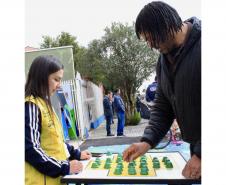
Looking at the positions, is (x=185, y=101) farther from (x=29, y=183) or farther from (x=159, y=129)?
(x=29, y=183)

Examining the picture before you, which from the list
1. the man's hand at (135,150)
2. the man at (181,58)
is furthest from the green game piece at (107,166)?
the man at (181,58)

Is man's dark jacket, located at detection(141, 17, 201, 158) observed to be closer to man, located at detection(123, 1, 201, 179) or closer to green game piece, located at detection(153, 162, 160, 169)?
man, located at detection(123, 1, 201, 179)

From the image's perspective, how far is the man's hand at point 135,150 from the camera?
4.81 feet

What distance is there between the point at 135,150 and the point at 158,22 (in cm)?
58

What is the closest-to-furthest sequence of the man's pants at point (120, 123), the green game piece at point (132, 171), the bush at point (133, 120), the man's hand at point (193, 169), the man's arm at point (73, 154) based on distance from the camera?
the man's hand at point (193, 169), the green game piece at point (132, 171), the man's arm at point (73, 154), the man's pants at point (120, 123), the bush at point (133, 120)

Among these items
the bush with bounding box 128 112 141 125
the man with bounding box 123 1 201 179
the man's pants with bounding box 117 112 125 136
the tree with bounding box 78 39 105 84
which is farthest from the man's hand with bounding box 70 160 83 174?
the bush with bounding box 128 112 141 125

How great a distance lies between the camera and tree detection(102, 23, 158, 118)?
1140 cm

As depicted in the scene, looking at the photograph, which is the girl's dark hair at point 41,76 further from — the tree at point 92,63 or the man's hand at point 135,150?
the tree at point 92,63

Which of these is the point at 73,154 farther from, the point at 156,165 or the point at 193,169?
the point at 193,169

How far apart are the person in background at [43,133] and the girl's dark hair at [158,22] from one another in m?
0.56

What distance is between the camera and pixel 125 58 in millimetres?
11375

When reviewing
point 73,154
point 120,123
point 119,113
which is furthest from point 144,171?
point 119,113
